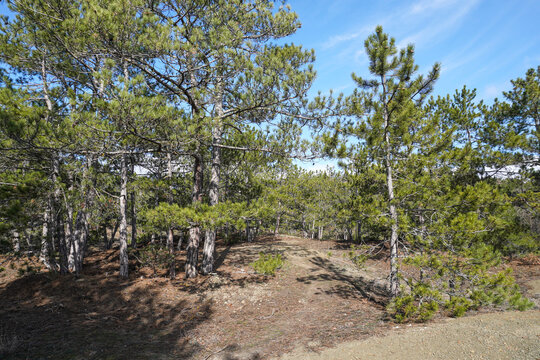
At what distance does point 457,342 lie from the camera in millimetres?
4543

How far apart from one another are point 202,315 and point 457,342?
5.99 meters

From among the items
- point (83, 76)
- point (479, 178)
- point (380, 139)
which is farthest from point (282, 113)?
point (479, 178)

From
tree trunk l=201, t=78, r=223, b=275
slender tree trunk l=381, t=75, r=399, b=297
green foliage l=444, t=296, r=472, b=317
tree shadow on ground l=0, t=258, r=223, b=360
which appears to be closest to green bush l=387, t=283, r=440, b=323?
green foliage l=444, t=296, r=472, b=317

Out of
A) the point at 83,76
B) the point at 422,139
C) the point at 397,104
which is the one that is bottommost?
the point at 422,139

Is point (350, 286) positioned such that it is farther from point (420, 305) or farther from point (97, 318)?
point (97, 318)

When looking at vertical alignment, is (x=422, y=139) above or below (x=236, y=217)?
above

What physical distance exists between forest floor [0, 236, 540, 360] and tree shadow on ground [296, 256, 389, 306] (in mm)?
36

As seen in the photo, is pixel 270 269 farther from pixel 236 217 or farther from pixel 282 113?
pixel 282 113

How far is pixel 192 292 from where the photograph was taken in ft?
27.2

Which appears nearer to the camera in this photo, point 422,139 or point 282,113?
point 422,139

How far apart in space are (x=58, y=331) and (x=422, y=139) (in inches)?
408

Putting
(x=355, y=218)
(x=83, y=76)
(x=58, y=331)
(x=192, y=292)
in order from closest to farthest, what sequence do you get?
1. (x=58, y=331)
2. (x=355, y=218)
3. (x=192, y=292)
4. (x=83, y=76)

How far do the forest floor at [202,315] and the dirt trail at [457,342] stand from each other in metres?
0.05

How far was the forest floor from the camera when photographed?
200 inches
